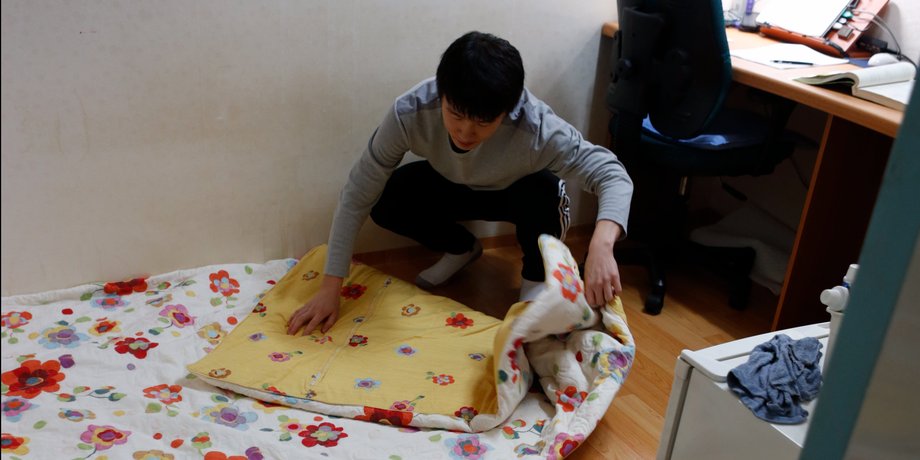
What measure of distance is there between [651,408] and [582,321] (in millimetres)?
285

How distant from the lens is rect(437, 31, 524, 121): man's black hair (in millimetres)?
1517

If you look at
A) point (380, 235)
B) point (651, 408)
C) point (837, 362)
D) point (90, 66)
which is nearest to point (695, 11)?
point (651, 408)

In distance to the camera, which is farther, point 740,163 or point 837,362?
point 740,163

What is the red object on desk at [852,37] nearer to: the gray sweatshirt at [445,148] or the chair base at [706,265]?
the chair base at [706,265]

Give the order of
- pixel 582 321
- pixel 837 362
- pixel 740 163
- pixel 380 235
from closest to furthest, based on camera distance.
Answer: pixel 837 362
pixel 582 321
pixel 740 163
pixel 380 235

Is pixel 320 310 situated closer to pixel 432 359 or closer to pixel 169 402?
pixel 432 359

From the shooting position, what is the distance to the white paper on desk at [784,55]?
200 centimetres

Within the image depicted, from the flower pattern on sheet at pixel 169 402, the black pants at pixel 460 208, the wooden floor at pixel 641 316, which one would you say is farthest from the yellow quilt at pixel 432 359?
the black pants at pixel 460 208

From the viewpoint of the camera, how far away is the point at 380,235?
2307 millimetres

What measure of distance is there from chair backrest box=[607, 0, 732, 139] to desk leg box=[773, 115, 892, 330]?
0.29 m

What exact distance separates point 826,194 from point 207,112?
5.04 feet

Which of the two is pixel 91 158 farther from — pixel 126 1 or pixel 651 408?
pixel 651 408

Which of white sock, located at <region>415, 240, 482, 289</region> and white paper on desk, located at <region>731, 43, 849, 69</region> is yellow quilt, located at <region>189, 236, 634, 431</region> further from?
white paper on desk, located at <region>731, 43, 849, 69</region>

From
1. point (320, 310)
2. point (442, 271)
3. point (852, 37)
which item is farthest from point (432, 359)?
point (852, 37)
